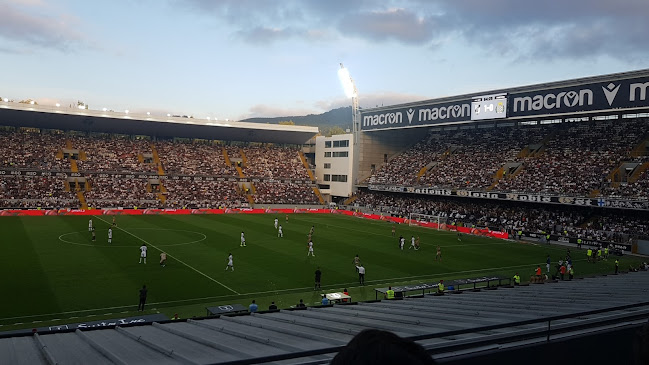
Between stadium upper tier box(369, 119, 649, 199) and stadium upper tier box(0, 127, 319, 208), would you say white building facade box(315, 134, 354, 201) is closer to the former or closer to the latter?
stadium upper tier box(0, 127, 319, 208)

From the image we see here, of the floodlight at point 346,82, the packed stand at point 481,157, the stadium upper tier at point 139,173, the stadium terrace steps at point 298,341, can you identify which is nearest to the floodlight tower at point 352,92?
the floodlight at point 346,82

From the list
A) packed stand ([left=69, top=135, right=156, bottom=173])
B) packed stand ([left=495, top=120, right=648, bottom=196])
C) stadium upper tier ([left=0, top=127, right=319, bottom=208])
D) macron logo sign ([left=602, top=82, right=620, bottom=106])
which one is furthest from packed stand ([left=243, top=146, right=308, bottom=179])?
macron logo sign ([left=602, top=82, right=620, bottom=106])

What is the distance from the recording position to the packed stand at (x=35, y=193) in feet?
195

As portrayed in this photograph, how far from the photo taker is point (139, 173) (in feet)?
239

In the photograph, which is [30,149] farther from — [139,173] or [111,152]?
[139,173]

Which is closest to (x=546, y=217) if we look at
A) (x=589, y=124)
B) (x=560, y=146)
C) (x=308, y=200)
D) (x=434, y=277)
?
(x=560, y=146)

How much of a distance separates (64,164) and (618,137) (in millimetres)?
72072

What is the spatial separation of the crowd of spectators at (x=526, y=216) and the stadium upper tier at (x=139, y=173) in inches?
795

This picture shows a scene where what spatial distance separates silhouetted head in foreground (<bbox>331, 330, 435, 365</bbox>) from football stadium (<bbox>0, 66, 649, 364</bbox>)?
138cm

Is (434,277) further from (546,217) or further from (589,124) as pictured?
(589,124)

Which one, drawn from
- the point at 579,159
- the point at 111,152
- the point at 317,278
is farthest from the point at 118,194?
the point at 579,159

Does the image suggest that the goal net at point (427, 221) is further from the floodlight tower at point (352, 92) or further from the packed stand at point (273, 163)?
the packed stand at point (273, 163)

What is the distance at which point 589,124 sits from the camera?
189ft

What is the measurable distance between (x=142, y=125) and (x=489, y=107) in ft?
176
